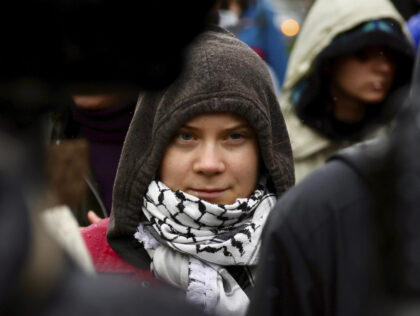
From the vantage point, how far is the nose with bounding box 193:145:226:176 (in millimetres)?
2537

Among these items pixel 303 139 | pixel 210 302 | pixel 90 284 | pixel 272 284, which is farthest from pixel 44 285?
pixel 303 139

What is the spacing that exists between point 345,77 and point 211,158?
161 cm

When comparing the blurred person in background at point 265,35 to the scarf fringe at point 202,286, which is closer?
the scarf fringe at point 202,286

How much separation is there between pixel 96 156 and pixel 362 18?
1552mm

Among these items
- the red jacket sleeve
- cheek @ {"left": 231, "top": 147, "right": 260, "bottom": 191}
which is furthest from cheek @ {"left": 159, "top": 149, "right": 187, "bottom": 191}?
the red jacket sleeve

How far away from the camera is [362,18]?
4.04 meters

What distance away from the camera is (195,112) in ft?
8.29

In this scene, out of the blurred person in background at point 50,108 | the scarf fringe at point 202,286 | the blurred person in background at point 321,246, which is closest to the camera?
the blurred person in background at point 50,108

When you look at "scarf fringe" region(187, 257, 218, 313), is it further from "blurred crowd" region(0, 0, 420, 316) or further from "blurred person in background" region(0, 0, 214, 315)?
"blurred person in background" region(0, 0, 214, 315)

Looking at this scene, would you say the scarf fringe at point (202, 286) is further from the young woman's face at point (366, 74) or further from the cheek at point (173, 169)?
the young woman's face at point (366, 74)

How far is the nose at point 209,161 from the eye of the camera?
8.32 ft

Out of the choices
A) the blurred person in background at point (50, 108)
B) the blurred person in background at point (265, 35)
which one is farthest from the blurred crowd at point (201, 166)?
the blurred person in background at point (265, 35)

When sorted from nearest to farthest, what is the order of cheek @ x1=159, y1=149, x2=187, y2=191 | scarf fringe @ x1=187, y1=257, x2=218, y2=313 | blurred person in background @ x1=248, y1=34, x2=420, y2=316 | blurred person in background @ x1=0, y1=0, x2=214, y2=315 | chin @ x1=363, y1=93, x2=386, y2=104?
blurred person in background @ x1=0, y1=0, x2=214, y2=315 < blurred person in background @ x1=248, y1=34, x2=420, y2=316 < scarf fringe @ x1=187, y1=257, x2=218, y2=313 < cheek @ x1=159, y1=149, x2=187, y2=191 < chin @ x1=363, y1=93, x2=386, y2=104

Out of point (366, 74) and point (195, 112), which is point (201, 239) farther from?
point (366, 74)
